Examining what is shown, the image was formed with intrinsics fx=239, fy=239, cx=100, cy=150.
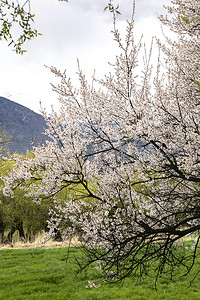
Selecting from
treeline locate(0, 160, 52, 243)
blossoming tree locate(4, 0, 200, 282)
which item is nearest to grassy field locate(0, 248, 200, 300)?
blossoming tree locate(4, 0, 200, 282)

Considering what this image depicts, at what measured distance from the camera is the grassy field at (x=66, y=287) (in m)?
6.93

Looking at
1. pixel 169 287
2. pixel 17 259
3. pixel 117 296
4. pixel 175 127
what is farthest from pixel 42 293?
pixel 175 127

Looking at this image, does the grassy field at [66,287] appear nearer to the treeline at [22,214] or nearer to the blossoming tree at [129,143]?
the blossoming tree at [129,143]

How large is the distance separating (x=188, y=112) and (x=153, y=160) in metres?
1.29

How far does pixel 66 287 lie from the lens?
7.80 meters

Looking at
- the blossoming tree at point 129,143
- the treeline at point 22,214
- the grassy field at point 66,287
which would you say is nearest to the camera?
the blossoming tree at point 129,143

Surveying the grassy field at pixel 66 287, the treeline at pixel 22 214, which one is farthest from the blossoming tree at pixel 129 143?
the treeline at pixel 22 214

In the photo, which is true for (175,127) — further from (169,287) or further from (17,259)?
(17,259)

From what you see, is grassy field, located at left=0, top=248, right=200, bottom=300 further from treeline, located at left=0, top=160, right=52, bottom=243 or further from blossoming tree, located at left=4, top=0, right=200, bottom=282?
treeline, located at left=0, top=160, right=52, bottom=243

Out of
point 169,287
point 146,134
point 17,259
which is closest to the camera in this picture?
point 146,134

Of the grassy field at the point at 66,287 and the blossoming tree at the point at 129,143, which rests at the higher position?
the blossoming tree at the point at 129,143

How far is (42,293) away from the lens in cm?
716

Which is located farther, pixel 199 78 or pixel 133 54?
pixel 133 54

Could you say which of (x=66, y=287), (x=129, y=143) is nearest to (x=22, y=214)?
(x=66, y=287)
